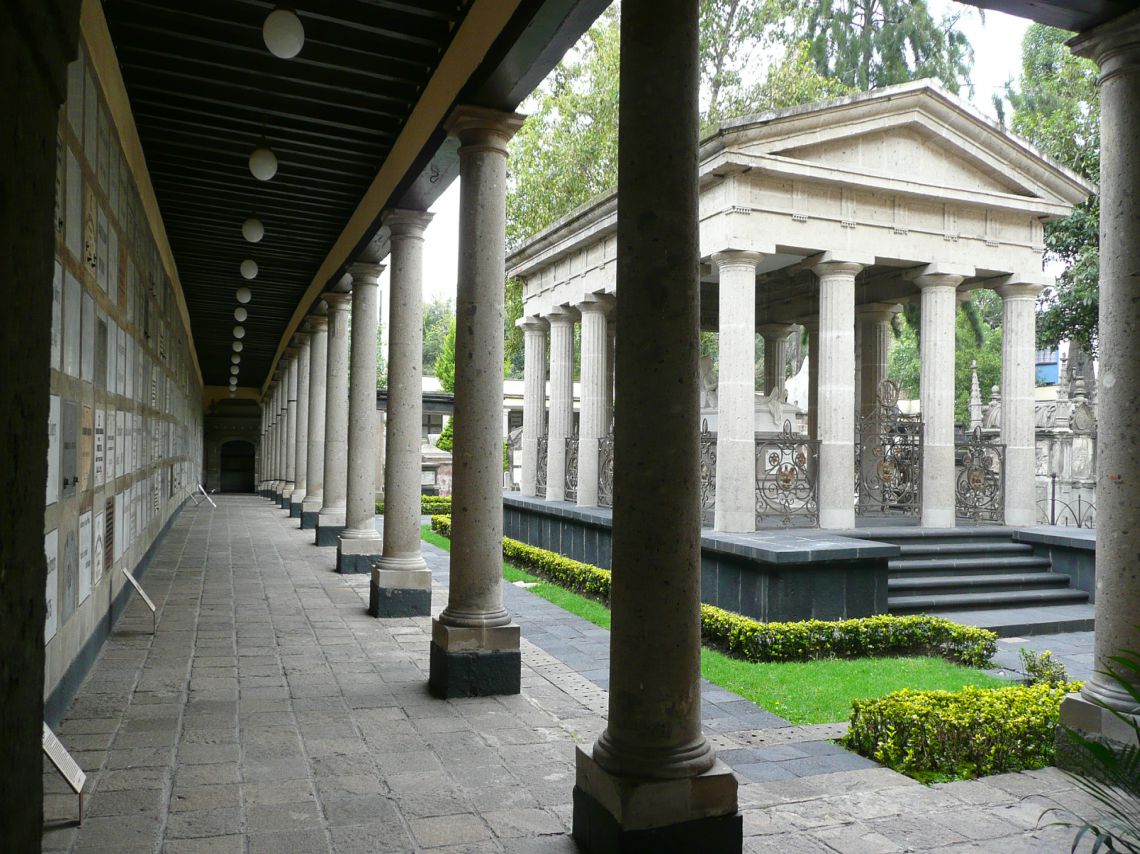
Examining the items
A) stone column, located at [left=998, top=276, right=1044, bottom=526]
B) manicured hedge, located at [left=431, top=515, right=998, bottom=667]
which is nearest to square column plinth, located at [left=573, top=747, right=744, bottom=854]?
manicured hedge, located at [left=431, top=515, right=998, bottom=667]

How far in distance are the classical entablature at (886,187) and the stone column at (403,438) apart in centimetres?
401

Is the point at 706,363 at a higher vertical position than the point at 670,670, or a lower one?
higher

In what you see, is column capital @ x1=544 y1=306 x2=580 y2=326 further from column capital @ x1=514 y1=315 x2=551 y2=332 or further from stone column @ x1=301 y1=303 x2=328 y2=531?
stone column @ x1=301 y1=303 x2=328 y2=531

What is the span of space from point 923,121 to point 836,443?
14.4 ft

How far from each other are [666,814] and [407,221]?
6448 millimetres

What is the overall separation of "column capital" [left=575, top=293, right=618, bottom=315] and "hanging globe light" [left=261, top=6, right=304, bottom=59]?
31.2ft

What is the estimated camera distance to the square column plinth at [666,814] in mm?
3316

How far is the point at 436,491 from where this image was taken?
29.8m

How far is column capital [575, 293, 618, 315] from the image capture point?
14828mm

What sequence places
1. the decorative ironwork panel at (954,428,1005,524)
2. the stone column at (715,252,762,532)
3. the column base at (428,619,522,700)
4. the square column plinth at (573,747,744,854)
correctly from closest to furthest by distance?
the square column plinth at (573,747,744,854)
the column base at (428,619,522,700)
the stone column at (715,252,762,532)
the decorative ironwork panel at (954,428,1005,524)

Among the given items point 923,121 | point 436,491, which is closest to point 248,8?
point 923,121

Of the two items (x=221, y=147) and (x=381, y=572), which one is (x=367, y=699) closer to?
(x=381, y=572)

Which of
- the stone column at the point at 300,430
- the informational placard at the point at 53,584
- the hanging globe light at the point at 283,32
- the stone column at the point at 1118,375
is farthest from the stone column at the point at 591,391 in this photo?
the stone column at the point at 1118,375

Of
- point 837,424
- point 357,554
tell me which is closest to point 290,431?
point 357,554
